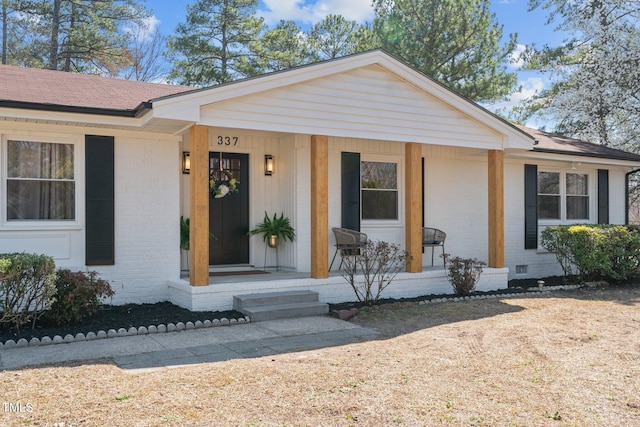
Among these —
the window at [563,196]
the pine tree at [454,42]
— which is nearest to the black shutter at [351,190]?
the window at [563,196]

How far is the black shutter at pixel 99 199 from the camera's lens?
798 cm

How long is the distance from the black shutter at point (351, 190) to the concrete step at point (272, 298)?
242 cm

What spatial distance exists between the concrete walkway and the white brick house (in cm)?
120

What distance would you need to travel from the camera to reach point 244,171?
33.4 feet

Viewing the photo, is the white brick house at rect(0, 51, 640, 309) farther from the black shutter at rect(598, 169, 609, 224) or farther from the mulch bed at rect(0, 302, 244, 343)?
the black shutter at rect(598, 169, 609, 224)

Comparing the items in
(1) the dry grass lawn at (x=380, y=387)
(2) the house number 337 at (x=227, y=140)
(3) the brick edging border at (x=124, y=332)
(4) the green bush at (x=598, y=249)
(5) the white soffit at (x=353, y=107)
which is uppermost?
(5) the white soffit at (x=353, y=107)

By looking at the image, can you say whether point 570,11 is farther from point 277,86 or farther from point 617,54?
point 277,86

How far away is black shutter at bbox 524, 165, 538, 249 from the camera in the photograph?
12219 millimetres

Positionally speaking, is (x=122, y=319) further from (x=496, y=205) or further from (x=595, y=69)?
(x=595, y=69)

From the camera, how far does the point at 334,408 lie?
416cm

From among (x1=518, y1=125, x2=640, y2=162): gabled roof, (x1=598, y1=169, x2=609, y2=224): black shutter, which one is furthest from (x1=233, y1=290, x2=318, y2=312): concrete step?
(x1=598, y1=169, x2=609, y2=224): black shutter

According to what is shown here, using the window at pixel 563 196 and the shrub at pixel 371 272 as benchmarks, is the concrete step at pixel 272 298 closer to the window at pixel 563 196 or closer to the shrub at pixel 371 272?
the shrub at pixel 371 272

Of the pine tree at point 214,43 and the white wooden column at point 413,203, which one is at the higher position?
the pine tree at point 214,43

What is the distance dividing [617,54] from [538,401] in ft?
57.4
